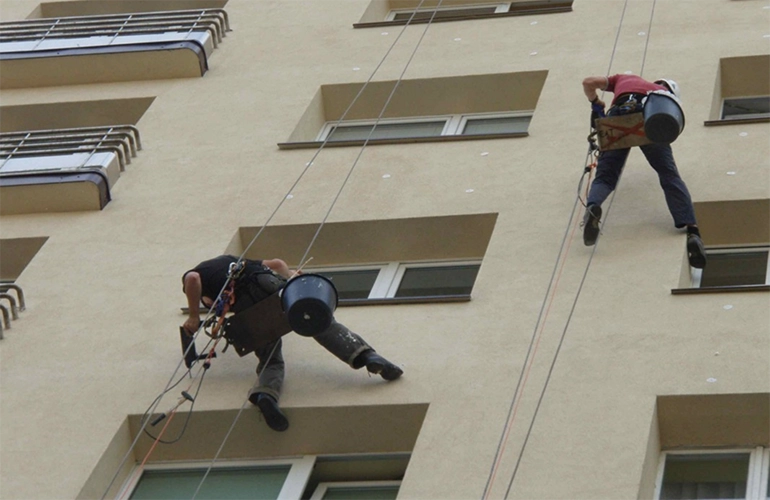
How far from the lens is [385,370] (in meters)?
9.82

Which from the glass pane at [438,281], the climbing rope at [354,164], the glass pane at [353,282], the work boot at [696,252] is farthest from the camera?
the glass pane at [353,282]

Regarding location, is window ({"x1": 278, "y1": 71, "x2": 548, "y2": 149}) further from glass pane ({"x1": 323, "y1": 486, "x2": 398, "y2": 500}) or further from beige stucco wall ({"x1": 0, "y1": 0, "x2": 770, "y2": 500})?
glass pane ({"x1": 323, "y1": 486, "x2": 398, "y2": 500})

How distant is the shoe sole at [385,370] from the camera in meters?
9.81

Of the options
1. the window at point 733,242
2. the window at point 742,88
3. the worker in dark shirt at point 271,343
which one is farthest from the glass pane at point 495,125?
the worker in dark shirt at point 271,343

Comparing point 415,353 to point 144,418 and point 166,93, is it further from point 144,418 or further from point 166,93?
point 166,93

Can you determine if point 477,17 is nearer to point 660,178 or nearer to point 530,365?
point 660,178

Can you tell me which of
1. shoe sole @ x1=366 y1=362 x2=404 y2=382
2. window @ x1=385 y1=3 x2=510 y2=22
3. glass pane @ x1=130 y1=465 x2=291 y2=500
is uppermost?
window @ x1=385 y1=3 x2=510 y2=22

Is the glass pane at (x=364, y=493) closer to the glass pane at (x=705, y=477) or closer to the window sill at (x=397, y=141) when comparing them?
the glass pane at (x=705, y=477)

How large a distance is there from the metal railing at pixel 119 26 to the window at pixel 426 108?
2103 millimetres

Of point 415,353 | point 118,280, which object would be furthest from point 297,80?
point 415,353

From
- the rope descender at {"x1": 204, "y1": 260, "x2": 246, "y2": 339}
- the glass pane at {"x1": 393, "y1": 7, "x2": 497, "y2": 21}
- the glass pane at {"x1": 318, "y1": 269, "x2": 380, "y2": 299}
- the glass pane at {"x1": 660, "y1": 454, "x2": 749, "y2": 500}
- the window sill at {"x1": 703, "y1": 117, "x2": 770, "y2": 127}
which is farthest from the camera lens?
the glass pane at {"x1": 393, "y1": 7, "x2": 497, "y2": 21}

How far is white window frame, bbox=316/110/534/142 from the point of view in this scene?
1413 cm

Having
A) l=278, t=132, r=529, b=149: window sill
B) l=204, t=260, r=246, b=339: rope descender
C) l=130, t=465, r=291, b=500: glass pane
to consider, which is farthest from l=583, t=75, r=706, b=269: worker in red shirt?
l=130, t=465, r=291, b=500: glass pane

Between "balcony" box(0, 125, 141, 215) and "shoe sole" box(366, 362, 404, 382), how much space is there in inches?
155
